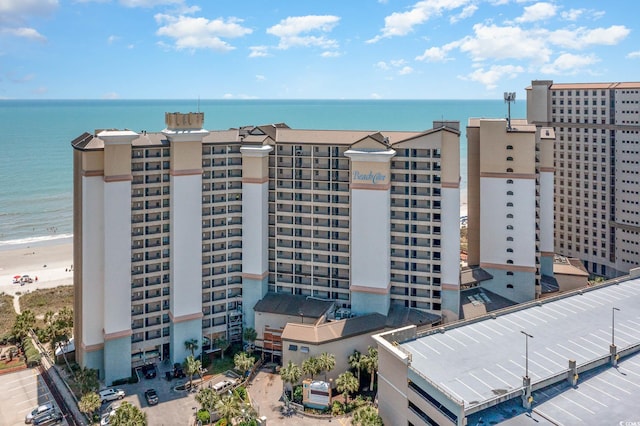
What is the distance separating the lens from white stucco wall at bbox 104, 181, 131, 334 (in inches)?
2013

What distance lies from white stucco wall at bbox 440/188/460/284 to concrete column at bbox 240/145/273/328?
2066 centimetres

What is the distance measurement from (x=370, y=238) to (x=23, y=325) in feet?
143

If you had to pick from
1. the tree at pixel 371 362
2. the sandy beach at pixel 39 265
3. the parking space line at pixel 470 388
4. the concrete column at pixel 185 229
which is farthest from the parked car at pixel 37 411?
the sandy beach at pixel 39 265

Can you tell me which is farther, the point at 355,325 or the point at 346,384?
the point at 355,325

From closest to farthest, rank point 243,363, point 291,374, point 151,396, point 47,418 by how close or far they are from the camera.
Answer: point 47,418 → point 291,374 → point 151,396 → point 243,363

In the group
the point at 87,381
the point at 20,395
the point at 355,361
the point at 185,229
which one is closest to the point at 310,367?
the point at 355,361

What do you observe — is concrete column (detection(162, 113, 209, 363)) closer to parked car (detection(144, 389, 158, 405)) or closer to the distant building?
parked car (detection(144, 389, 158, 405))

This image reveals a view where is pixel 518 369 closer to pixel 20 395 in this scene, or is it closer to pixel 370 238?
pixel 370 238

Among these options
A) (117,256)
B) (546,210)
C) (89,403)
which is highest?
(546,210)

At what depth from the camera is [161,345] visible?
5484 cm

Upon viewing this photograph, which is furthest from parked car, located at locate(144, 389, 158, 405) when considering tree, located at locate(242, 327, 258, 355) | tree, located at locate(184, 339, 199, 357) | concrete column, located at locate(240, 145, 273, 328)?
concrete column, located at locate(240, 145, 273, 328)

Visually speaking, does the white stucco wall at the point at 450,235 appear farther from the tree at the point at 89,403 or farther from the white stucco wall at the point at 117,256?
the tree at the point at 89,403

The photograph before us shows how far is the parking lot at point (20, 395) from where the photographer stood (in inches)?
1816

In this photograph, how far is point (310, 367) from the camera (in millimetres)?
46406
